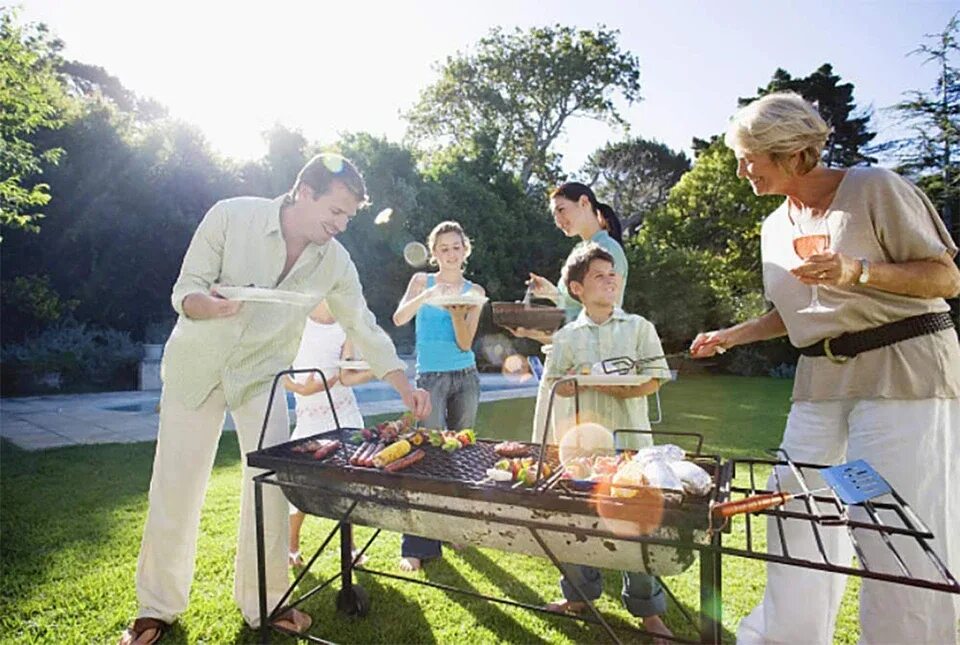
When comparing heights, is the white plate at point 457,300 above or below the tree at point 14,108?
below

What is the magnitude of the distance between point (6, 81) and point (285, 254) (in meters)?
7.00

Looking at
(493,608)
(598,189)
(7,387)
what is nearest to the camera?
(493,608)

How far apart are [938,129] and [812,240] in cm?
1457

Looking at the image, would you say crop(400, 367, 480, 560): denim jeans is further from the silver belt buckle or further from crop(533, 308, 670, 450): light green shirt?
the silver belt buckle

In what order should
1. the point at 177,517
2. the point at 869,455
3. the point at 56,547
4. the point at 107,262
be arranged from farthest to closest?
the point at 107,262 → the point at 56,547 → the point at 177,517 → the point at 869,455

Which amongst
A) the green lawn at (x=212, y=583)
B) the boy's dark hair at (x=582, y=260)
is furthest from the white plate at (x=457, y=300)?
the green lawn at (x=212, y=583)

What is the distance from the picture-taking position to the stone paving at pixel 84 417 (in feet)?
22.0

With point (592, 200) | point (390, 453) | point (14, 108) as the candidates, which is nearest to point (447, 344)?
point (592, 200)

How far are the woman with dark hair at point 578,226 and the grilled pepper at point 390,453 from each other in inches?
40.7

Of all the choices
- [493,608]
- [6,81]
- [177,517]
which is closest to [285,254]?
[177,517]

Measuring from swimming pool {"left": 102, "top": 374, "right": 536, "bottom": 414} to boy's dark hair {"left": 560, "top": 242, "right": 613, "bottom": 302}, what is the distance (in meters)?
5.77

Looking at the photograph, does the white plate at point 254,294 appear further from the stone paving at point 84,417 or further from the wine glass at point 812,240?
the stone paving at point 84,417

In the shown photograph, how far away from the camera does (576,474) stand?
1.91m

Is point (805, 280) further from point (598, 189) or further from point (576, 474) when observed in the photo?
point (598, 189)
